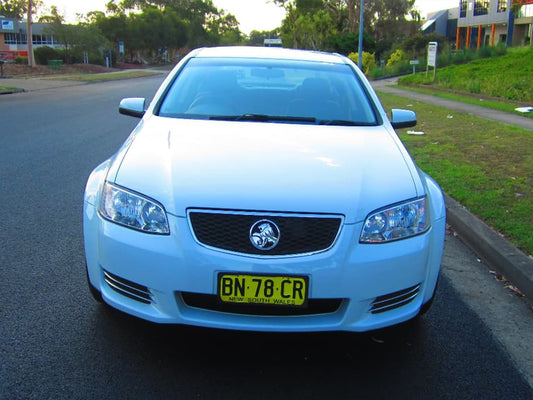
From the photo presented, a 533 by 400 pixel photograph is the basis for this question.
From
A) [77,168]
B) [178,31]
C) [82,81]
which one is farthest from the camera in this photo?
[178,31]

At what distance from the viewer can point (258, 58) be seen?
467 cm

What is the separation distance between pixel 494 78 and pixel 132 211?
20.3 m

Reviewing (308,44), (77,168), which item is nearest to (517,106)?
(77,168)

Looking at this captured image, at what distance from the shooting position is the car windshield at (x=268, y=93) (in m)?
4.07

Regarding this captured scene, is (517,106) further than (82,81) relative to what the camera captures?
No

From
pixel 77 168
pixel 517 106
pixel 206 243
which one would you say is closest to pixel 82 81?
pixel 517 106

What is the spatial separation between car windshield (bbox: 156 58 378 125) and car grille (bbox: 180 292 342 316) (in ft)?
5.25

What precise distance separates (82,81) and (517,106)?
976 inches

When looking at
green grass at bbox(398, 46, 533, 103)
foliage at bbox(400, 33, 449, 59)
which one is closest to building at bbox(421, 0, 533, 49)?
foliage at bbox(400, 33, 449, 59)

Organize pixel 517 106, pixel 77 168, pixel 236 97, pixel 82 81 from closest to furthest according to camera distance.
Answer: pixel 236 97 < pixel 77 168 < pixel 517 106 < pixel 82 81

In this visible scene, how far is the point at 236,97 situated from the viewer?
425 centimetres

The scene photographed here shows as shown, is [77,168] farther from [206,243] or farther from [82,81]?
[82,81]

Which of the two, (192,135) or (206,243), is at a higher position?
(192,135)

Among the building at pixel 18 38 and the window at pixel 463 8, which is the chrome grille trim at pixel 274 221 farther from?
the building at pixel 18 38
